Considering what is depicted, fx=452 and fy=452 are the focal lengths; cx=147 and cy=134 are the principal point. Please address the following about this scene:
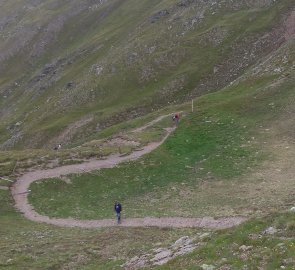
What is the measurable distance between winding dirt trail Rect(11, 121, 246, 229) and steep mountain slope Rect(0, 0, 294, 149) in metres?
30.3

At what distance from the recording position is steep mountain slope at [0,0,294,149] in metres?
92.3

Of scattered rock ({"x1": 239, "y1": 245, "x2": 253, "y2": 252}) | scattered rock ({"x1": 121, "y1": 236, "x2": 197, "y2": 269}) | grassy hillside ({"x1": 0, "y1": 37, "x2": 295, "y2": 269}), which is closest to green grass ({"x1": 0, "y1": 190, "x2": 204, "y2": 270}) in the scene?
grassy hillside ({"x1": 0, "y1": 37, "x2": 295, "y2": 269})

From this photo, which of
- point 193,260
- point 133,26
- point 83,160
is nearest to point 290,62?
point 83,160

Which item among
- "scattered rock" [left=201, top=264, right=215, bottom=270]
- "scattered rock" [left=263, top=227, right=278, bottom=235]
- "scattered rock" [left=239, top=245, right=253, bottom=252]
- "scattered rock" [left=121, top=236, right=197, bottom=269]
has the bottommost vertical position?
"scattered rock" [left=121, top=236, right=197, bottom=269]

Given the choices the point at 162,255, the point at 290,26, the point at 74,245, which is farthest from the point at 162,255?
the point at 290,26

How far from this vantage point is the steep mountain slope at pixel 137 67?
303 ft

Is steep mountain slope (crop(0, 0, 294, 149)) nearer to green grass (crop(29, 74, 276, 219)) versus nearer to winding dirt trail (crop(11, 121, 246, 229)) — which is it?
winding dirt trail (crop(11, 121, 246, 229))

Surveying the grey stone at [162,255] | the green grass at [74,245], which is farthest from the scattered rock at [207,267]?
the green grass at [74,245]

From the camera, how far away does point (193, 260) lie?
2308cm

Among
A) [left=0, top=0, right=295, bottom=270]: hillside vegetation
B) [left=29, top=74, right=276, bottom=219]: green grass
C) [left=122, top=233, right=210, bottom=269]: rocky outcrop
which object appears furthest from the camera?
[left=29, top=74, right=276, bottom=219]: green grass

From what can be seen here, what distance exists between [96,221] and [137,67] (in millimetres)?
68283

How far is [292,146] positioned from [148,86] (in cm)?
5016

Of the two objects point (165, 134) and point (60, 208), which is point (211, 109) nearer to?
point (165, 134)

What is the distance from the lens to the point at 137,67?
104125 millimetres
